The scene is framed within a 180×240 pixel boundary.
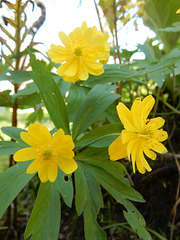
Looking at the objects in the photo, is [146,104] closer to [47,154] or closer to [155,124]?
[155,124]

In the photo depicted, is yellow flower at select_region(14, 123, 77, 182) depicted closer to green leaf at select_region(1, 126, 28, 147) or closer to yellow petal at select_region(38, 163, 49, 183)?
yellow petal at select_region(38, 163, 49, 183)

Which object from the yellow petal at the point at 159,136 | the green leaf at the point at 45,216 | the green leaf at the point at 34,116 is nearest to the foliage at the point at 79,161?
the green leaf at the point at 45,216

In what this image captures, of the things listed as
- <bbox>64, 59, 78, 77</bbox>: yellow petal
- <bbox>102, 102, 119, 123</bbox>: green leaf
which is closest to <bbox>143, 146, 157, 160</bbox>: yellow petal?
<bbox>102, 102, 119, 123</bbox>: green leaf

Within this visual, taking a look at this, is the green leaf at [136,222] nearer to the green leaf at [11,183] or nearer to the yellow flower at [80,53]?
the green leaf at [11,183]

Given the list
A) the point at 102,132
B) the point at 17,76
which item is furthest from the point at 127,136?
the point at 17,76

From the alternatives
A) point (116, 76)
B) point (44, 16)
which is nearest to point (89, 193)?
point (116, 76)

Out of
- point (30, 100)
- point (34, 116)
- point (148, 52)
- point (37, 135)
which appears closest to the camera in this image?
point (37, 135)
